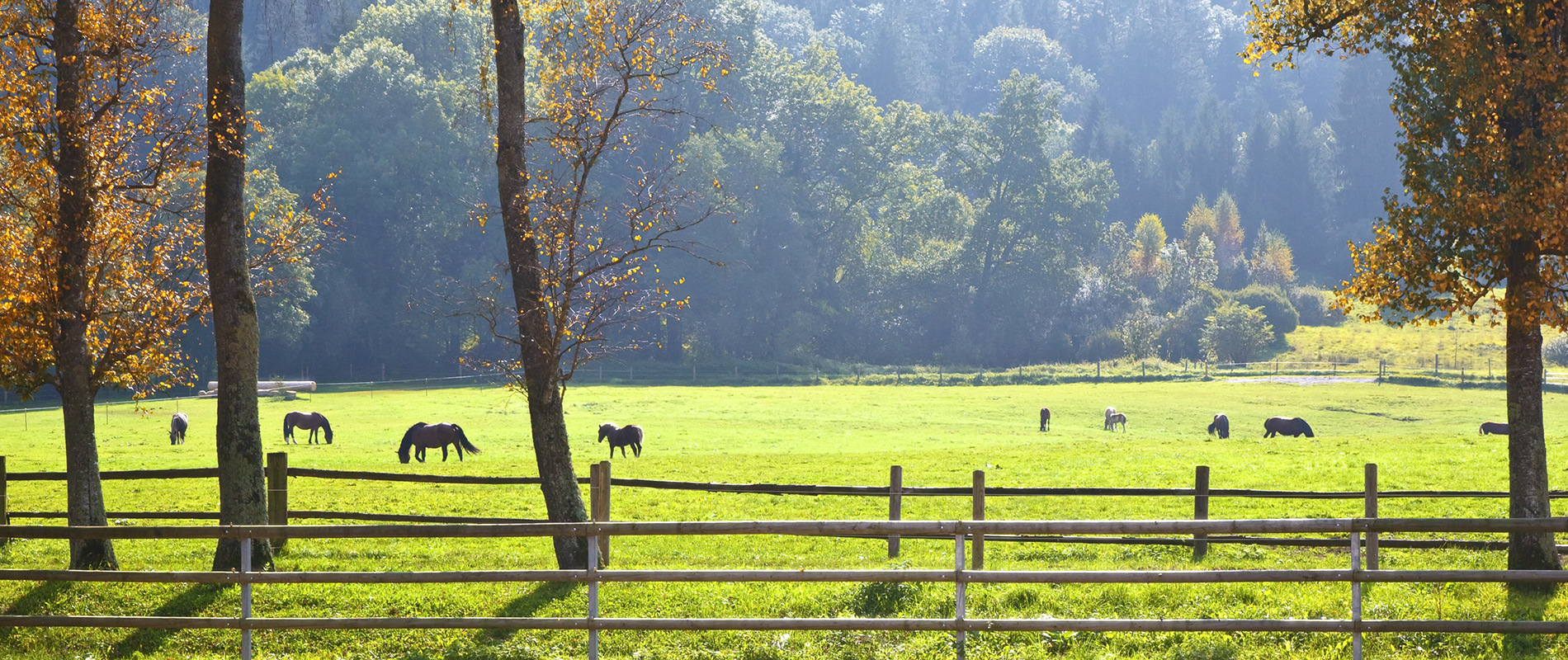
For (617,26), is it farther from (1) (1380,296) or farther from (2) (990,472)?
(2) (990,472)

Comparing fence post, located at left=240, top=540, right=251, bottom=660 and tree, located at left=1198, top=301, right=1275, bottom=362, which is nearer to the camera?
fence post, located at left=240, top=540, right=251, bottom=660

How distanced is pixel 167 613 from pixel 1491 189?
14.6 metres

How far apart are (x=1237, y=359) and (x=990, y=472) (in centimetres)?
6688

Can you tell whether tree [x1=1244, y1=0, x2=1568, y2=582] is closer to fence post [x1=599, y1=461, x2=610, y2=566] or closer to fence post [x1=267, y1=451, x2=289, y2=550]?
fence post [x1=599, y1=461, x2=610, y2=566]

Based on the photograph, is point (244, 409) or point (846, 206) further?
point (846, 206)

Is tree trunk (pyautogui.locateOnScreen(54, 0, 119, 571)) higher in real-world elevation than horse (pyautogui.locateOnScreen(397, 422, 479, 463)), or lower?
higher

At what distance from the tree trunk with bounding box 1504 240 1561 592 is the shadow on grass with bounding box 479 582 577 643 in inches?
398

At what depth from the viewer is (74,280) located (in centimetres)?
1370

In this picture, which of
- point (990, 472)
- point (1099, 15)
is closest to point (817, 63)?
point (990, 472)

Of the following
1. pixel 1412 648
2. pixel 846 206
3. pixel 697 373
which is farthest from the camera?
pixel 846 206

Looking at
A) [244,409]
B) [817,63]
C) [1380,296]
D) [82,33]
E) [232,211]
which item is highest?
[817,63]

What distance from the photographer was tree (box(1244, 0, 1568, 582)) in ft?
39.0

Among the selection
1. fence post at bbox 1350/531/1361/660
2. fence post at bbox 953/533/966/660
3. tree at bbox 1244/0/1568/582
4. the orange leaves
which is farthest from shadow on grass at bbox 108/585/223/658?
tree at bbox 1244/0/1568/582

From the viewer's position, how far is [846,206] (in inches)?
3802
